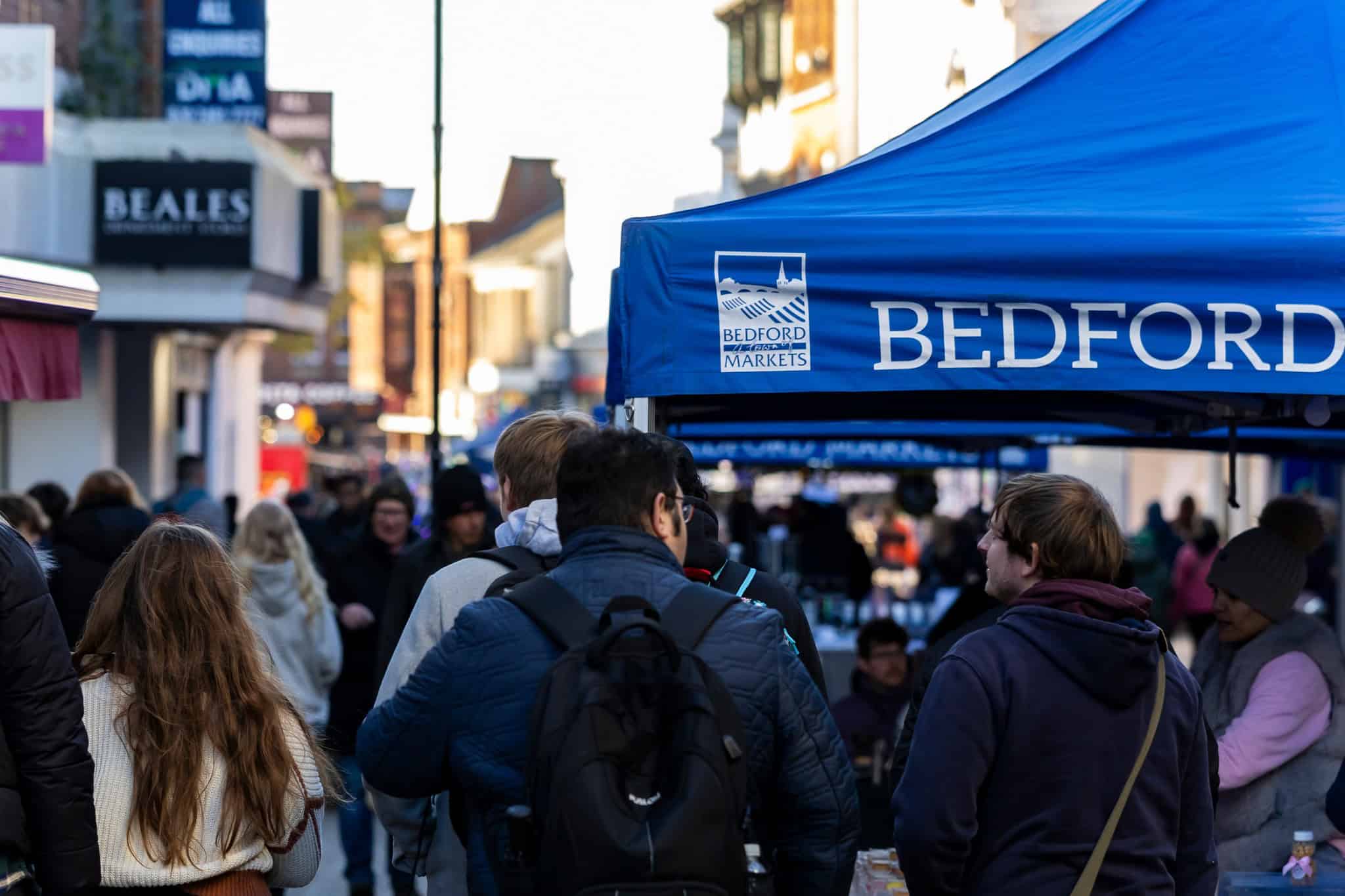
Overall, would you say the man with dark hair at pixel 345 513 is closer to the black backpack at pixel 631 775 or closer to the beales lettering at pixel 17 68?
the beales lettering at pixel 17 68

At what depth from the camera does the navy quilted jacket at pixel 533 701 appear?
11.0ft

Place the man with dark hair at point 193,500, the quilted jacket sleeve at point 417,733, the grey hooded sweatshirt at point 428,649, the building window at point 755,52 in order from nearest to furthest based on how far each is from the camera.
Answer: the quilted jacket sleeve at point 417,733 < the grey hooded sweatshirt at point 428,649 < the man with dark hair at point 193,500 < the building window at point 755,52

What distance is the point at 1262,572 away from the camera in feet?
17.7

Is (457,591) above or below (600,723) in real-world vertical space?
above

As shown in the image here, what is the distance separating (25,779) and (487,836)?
104cm

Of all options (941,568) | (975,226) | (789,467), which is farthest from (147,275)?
(975,226)

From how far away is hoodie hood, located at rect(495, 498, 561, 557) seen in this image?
160 inches

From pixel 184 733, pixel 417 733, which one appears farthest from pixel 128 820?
pixel 417 733

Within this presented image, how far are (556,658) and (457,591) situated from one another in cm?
96

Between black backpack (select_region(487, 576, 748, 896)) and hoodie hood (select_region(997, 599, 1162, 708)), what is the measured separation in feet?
2.40

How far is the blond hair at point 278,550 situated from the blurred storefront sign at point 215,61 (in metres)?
13.1

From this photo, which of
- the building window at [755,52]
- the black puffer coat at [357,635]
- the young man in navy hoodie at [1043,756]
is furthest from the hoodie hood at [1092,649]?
the building window at [755,52]

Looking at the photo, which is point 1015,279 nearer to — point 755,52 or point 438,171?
point 438,171

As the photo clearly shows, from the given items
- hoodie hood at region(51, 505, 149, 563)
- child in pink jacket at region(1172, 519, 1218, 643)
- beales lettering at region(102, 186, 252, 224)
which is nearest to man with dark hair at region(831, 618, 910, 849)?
hoodie hood at region(51, 505, 149, 563)
